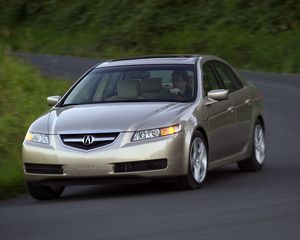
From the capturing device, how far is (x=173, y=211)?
10039 millimetres

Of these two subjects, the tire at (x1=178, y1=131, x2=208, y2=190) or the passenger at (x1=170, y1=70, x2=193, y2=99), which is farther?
the passenger at (x1=170, y1=70, x2=193, y2=99)

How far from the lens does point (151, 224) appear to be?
9273mm

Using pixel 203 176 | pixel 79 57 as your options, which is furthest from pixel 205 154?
pixel 79 57

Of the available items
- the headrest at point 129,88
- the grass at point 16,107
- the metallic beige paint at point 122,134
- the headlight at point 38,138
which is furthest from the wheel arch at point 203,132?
the grass at point 16,107

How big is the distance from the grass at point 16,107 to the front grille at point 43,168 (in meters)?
0.68

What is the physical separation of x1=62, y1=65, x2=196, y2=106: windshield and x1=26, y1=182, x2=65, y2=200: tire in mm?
1081

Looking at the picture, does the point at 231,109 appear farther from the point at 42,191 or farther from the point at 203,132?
the point at 42,191

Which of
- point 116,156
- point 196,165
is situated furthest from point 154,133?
point 196,165

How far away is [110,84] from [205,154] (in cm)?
154

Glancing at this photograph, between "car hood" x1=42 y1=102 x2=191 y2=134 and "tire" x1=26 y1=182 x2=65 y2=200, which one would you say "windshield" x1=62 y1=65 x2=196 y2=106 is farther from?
"tire" x1=26 y1=182 x2=65 y2=200

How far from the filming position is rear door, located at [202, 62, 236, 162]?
12422 mm

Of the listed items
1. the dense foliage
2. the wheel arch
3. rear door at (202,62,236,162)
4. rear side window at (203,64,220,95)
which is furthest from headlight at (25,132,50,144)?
the dense foliage

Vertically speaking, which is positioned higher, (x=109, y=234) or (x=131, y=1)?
(x=109, y=234)

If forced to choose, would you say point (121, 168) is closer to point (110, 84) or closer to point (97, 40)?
point (110, 84)
